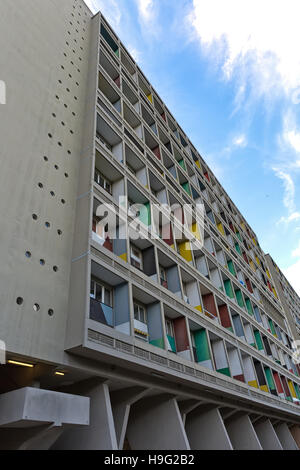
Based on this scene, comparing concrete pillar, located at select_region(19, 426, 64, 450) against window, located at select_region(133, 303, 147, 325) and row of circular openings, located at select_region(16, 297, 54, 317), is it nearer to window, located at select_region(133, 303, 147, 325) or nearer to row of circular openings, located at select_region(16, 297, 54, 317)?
row of circular openings, located at select_region(16, 297, 54, 317)

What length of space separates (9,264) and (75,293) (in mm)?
2286

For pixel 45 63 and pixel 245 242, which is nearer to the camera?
pixel 45 63

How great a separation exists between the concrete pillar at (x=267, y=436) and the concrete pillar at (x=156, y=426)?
12.6 meters

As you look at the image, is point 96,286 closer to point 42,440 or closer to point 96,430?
point 96,430

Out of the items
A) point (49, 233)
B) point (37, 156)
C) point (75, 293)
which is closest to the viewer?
point (75, 293)

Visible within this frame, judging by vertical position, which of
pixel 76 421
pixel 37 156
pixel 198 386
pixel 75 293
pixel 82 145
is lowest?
pixel 76 421

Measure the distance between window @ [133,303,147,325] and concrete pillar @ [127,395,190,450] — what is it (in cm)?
325

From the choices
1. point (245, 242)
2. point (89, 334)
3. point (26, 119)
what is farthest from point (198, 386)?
point (245, 242)

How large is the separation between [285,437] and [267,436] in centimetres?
435

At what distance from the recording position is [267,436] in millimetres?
22297

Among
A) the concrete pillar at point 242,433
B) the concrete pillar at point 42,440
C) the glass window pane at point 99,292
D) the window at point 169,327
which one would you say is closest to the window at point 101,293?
the glass window pane at point 99,292

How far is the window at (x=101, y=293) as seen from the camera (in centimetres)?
1241
